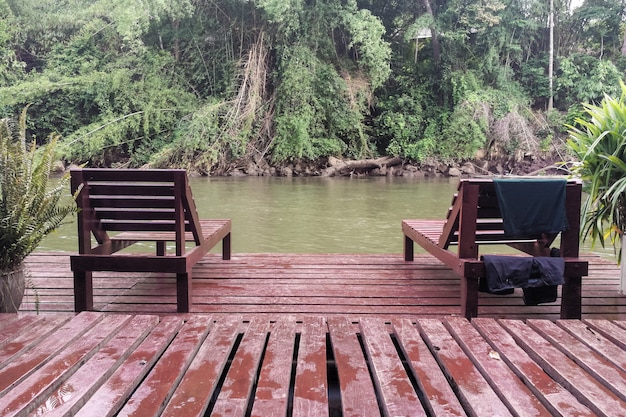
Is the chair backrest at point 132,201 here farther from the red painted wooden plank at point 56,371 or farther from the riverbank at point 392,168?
the riverbank at point 392,168

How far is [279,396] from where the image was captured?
1.64 meters

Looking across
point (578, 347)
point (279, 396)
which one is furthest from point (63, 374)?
point (578, 347)

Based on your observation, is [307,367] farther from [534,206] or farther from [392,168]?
[392,168]

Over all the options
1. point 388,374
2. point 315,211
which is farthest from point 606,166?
point 315,211

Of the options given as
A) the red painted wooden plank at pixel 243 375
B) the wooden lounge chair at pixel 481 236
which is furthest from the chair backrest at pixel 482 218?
the red painted wooden plank at pixel 243 375

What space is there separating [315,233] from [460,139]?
1432cm

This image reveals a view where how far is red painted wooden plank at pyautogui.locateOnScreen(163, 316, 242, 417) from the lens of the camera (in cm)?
155

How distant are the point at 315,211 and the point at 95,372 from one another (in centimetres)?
805

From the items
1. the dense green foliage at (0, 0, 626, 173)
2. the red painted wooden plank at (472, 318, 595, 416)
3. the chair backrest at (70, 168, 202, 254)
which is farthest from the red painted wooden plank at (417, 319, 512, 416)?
the dense green foliage at (0, 0, 626, 173)

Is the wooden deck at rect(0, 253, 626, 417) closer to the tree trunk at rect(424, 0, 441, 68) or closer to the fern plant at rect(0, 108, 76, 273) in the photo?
the fern plant at rect(0, 108, 76, 273)

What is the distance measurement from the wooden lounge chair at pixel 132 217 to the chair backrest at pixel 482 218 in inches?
65.1

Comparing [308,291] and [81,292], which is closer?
[81,292]

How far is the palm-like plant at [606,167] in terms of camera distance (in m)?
3.52

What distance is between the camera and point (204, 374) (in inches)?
70.7
